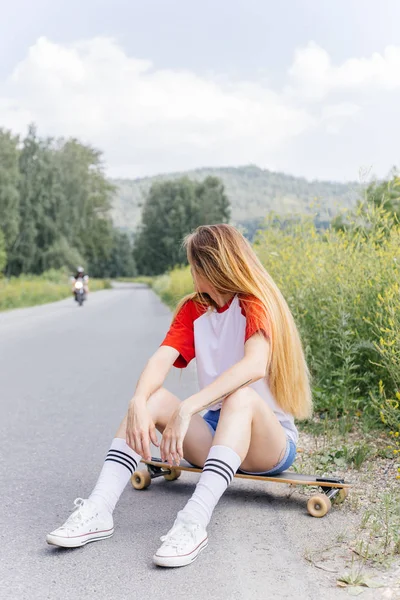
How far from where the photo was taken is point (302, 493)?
402 centimetres

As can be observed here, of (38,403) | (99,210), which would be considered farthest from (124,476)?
(99,210)

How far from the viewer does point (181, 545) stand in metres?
2.97

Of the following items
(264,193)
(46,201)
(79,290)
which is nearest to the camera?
(79,290)

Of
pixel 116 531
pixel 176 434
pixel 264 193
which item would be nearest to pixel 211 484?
pixel 176 434

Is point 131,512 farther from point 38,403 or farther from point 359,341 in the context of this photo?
point 38,403

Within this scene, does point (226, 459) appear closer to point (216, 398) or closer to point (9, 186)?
point (216, 398)

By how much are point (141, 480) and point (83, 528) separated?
0.96 metres

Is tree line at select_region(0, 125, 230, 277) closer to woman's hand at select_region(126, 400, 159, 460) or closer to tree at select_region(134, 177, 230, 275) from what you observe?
tree at select_region(134, 177, 230, 275)

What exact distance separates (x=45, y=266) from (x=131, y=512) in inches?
2107

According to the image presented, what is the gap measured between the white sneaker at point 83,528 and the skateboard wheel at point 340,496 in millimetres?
1154

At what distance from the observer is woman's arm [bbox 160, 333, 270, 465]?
10.9 ft

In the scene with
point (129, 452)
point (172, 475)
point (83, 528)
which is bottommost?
point (172, 475)

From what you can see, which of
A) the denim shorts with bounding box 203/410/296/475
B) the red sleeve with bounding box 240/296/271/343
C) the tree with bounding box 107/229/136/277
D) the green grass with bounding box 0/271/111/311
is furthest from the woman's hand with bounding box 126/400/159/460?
the tree with bounding box 107/229/136/277

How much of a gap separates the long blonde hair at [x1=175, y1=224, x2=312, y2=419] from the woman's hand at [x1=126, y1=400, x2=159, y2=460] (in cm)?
67
